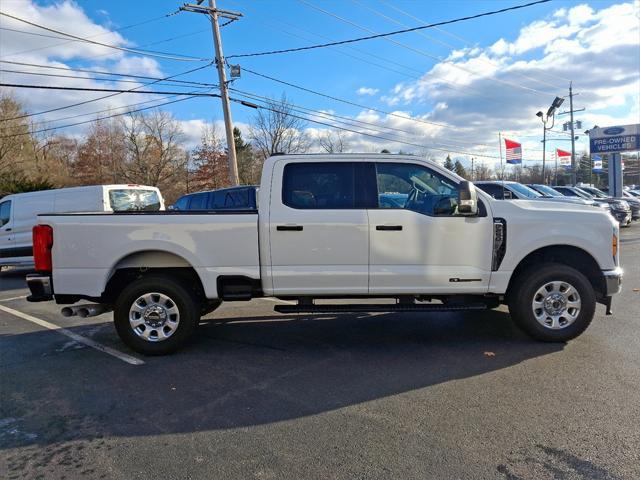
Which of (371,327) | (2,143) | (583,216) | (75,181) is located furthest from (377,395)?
(75,181)

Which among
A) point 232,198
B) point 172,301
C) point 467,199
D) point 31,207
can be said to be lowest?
point 172,301

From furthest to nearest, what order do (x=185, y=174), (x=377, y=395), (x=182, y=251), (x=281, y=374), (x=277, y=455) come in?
(x=185, y=174), (x=182, y=251), (x=281, y=374), (x=377, y=395), (x=277, y=455)

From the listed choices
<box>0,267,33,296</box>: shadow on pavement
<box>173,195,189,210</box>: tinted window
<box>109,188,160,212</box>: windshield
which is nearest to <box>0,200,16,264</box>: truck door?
<box>0,267,33,296</box>: shadow on pavement

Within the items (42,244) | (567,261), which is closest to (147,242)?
(42,244)

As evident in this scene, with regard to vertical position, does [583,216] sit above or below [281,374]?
above

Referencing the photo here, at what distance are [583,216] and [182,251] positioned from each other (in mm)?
4436

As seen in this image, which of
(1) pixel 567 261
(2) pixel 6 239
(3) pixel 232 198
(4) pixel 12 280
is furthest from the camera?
(3) pixel 232 198

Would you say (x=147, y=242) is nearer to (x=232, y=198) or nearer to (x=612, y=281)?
(x=612, y=281)

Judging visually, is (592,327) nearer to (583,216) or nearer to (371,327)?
(583,216)

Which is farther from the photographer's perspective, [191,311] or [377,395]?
[191,311]

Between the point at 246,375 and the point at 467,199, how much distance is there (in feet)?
9.43

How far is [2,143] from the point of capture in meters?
39.2

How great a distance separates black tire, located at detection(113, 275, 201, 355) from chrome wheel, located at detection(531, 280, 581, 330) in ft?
12.6

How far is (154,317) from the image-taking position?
496 cm
